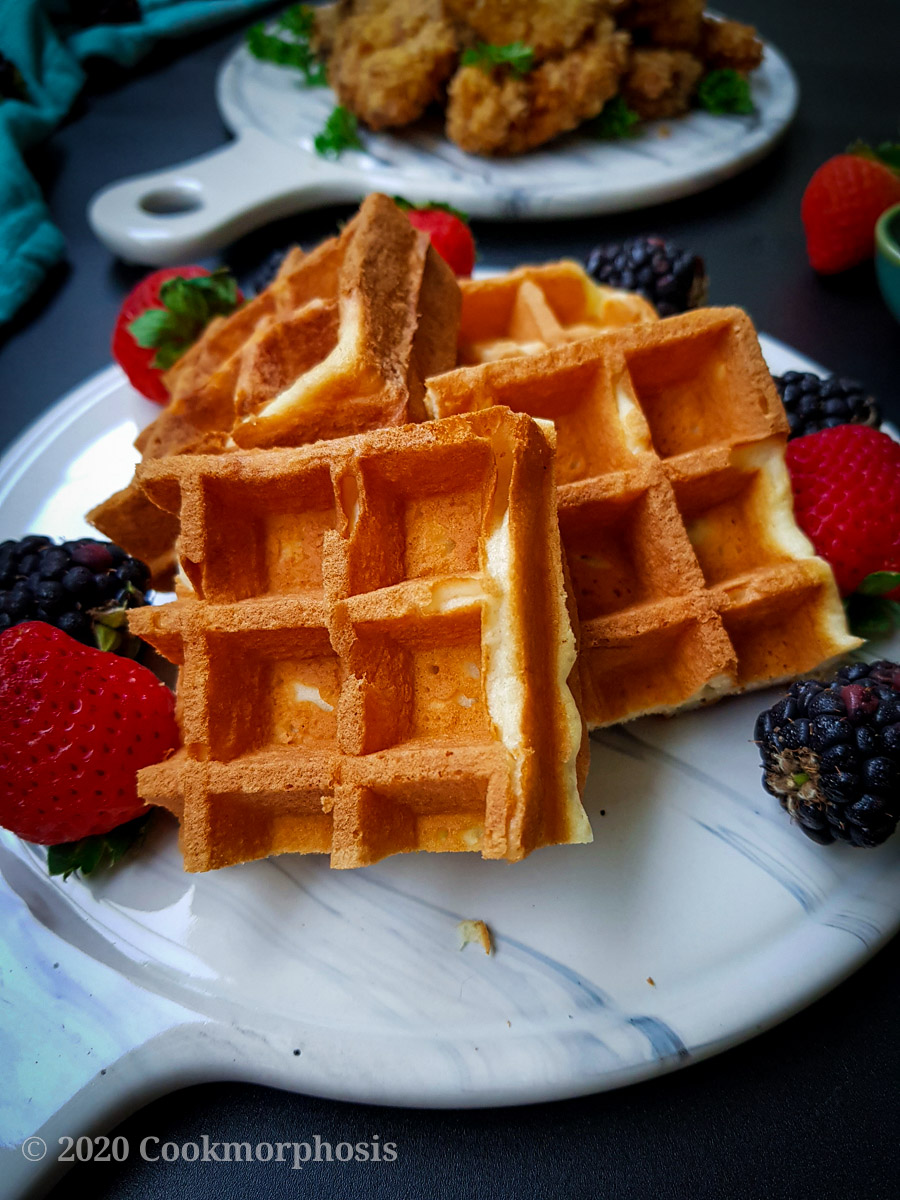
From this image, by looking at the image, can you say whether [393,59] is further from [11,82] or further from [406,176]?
[11,82]

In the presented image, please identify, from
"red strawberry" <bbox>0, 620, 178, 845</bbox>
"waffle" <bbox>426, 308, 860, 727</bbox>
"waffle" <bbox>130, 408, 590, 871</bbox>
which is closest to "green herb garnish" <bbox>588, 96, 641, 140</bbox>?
"waffle" <bbox>426, 308, 860, 727</bbox>

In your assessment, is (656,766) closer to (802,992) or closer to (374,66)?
(802,992)

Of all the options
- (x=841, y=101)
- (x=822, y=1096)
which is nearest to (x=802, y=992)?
(x=822, y=1096)

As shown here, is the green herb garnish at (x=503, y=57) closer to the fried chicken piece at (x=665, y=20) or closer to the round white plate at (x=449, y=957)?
the fried chicken piece at (x=665, y=20)

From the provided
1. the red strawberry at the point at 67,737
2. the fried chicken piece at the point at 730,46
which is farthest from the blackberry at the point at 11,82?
the red strawberry at the point at 67,737

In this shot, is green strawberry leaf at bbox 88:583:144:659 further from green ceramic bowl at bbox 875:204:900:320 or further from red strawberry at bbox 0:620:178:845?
green ceramic bowl at bbox 875:204:900:320
